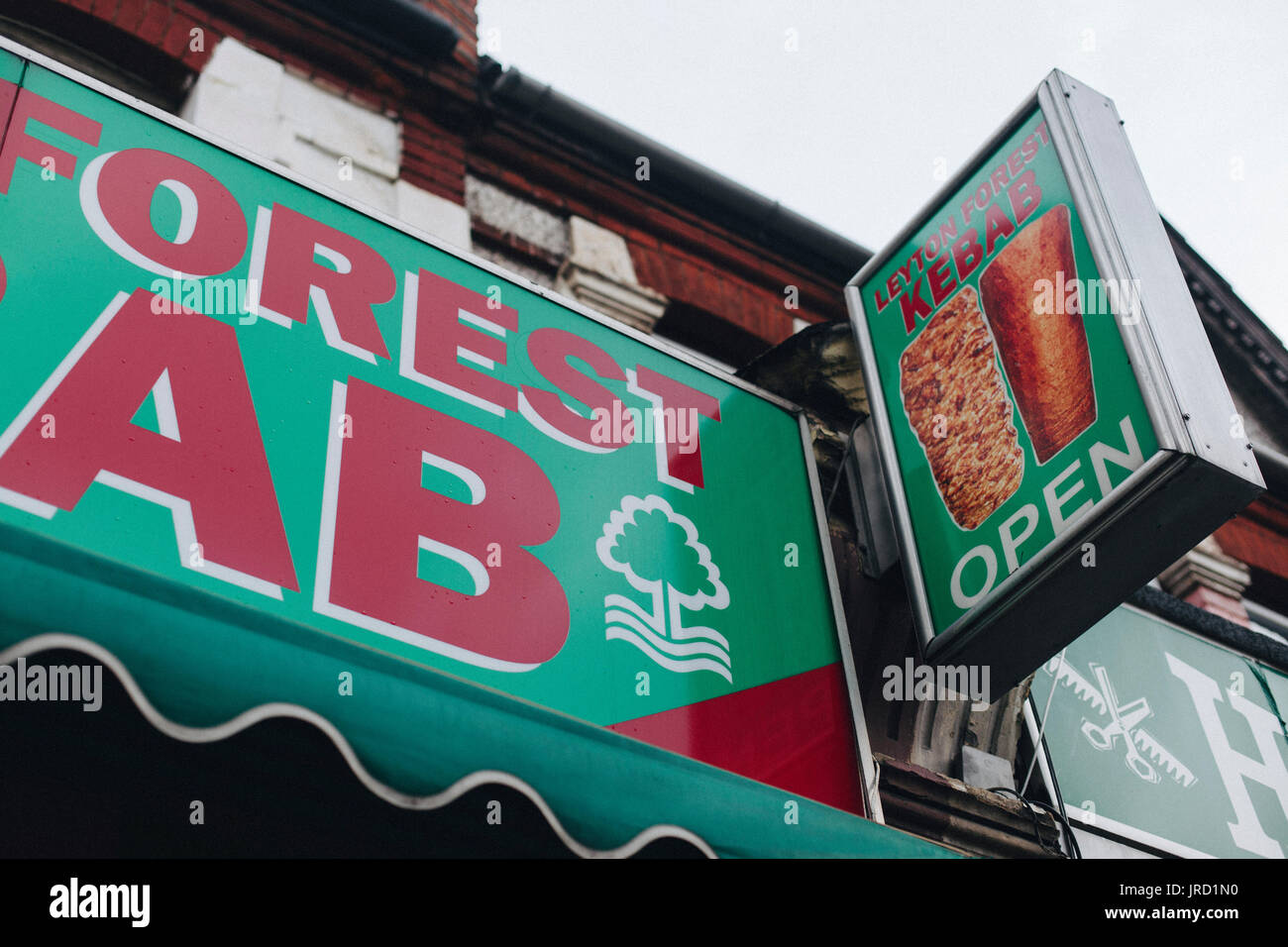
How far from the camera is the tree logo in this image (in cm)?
411

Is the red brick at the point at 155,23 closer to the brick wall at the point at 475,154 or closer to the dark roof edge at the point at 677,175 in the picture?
the brick wall at the point at 475,154

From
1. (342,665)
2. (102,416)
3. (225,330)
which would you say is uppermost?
(225,330)

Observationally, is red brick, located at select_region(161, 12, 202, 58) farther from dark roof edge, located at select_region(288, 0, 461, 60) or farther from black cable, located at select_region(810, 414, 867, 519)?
black cable, located at select_region(810, 414, 867, 519)

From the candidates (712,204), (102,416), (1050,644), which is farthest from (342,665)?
(712,204)

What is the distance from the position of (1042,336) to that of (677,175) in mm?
3719

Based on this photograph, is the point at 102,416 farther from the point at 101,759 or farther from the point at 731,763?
the point at 731,763

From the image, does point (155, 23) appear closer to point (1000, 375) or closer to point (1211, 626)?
point (1000, 375)

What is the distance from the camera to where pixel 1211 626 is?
21.5 feet

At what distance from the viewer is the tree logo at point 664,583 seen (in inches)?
162

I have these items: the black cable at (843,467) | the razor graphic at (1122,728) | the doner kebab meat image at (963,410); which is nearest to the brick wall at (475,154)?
the black cable at (843,467)

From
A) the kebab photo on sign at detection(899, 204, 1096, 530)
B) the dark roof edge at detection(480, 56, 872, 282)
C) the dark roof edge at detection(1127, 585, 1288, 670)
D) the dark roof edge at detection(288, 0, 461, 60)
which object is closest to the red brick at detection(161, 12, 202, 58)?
the dark roof edge at detection(288, 0, 461, 60)

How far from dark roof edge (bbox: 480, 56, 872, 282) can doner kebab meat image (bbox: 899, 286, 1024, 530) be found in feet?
9.82

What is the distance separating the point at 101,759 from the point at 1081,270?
3.64 meters

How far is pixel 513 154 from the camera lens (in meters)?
7.00
